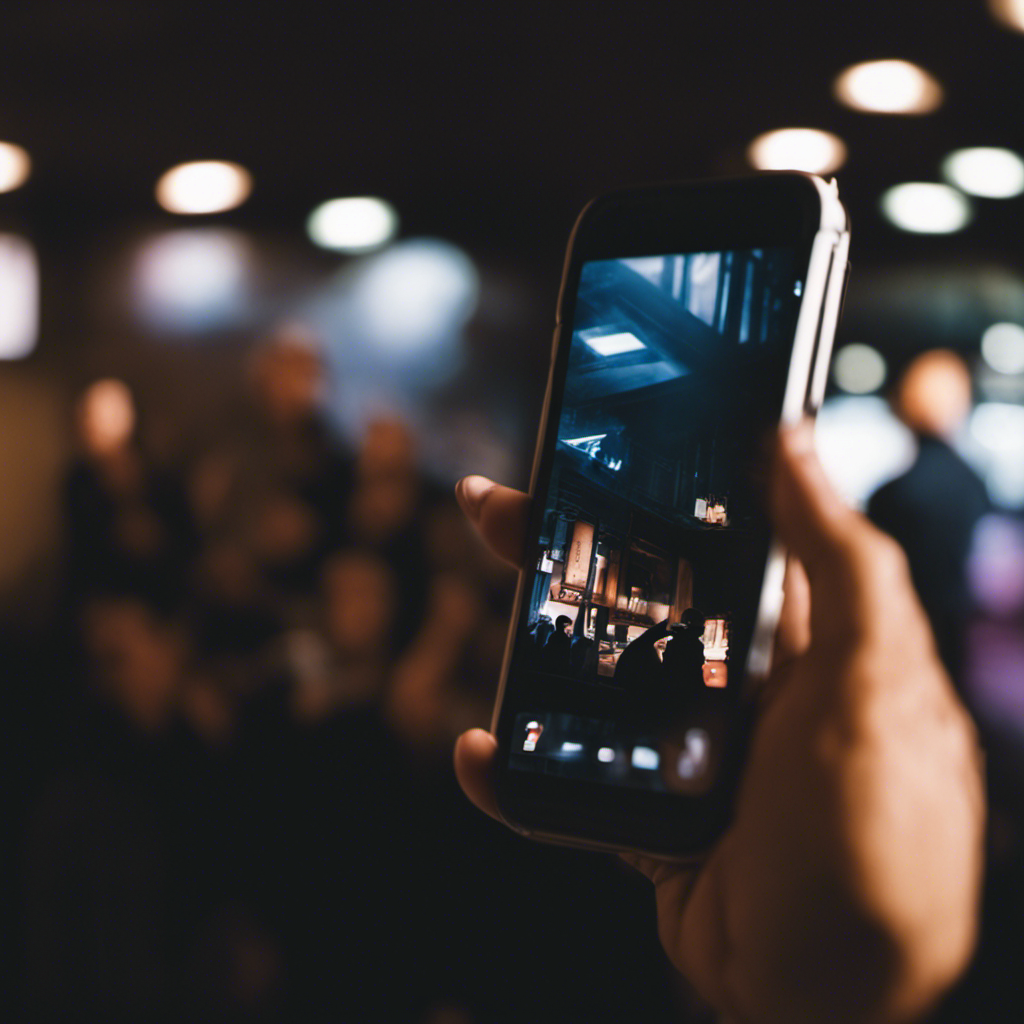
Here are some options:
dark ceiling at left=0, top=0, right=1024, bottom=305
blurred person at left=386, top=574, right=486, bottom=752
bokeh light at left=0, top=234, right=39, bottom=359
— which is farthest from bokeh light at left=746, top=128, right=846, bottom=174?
bokeh light at left=0, top=234, right=39, bottom=359

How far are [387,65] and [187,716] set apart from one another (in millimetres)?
1500

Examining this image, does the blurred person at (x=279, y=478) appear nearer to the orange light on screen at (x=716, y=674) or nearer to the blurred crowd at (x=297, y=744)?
the blurred crowd at (x=297, y=744)

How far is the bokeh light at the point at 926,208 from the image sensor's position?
1886mm

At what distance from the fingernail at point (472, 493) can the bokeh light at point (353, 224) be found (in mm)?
1626

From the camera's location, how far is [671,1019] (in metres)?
1.40

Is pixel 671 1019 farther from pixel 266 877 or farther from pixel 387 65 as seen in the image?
pixel 387 65

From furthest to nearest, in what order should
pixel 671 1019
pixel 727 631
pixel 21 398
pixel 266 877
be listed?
Result: 1. pixel 21 398
2. pixel 266 877
3. pixel 671 1019
4. pixel 727 631

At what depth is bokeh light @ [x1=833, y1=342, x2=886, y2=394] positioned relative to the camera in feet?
7.26

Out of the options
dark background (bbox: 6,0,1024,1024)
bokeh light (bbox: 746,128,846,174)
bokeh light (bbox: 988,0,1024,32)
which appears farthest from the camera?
bokeh light (bbox: 746,128,846,174)

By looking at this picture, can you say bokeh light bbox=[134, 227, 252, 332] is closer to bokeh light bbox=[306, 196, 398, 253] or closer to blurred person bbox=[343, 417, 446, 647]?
bokeh light bbox=[306, 196, 398, 253]

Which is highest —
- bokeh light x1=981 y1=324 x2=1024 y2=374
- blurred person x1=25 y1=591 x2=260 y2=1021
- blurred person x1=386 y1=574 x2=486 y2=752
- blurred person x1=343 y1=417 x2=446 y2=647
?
bokeh light x1=981 y1=324 x2=1024 y2=374

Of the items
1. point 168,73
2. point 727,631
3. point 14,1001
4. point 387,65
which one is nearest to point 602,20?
point 387,65

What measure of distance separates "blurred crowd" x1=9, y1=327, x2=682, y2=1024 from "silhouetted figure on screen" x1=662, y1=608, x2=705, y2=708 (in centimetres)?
110

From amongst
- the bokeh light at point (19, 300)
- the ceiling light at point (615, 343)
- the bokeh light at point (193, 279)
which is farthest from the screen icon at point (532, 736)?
the bokeh light at point (19, 300)
